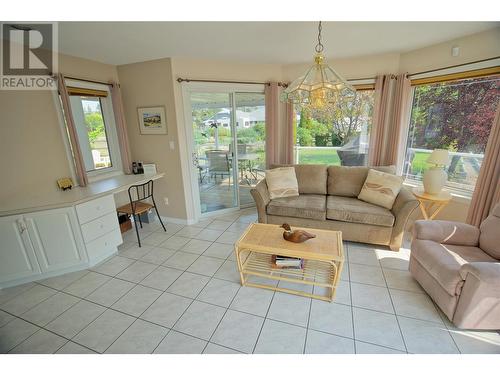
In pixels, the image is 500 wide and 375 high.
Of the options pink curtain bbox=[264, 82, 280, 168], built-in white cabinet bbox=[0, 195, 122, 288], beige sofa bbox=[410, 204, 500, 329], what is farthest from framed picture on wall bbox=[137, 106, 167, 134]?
beige sofa bbox=[410, 204, 500, 329]

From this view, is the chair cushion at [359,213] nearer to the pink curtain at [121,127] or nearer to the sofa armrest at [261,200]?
the sofa armrest at [261,200]

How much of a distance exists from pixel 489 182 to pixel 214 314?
2.96 meters

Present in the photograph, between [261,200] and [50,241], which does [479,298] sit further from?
[50,241]

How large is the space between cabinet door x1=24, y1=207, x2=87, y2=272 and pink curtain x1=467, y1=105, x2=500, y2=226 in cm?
418

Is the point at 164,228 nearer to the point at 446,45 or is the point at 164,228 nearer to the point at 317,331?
the point at 317,331

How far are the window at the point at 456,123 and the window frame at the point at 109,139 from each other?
4349 mm

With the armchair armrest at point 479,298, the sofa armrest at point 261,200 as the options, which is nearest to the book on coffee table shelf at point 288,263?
the sofa armrest at point 261,200

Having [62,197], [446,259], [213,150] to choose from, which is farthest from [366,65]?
[62,197]

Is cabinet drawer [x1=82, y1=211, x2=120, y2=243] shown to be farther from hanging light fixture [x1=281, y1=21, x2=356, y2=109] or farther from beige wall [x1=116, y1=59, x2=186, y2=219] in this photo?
hanging light fixture [x1=281, y1=21, x2=356, y2=109]

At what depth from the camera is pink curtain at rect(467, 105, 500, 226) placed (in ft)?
7.25

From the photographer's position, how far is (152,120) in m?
3.29

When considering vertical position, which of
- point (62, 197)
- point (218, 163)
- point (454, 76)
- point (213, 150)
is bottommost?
point (62, 197)

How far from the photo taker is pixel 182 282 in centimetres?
226
